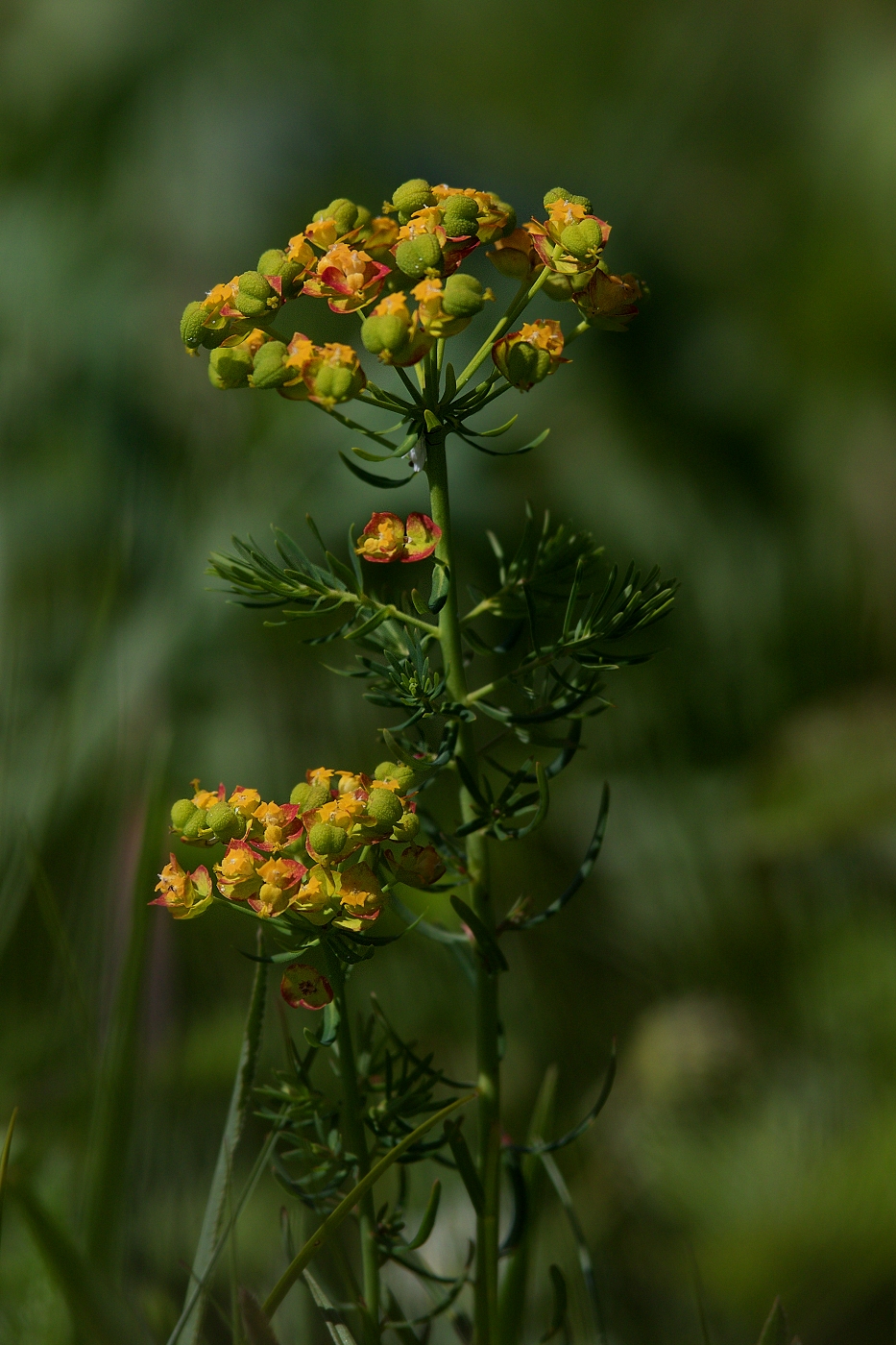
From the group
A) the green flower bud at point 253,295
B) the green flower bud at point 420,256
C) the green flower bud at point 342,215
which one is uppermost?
the green flower bud at point 342,215

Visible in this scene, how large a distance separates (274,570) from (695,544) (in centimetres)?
58

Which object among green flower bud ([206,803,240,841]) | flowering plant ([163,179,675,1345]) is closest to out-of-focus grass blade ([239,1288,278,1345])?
flowering plant ([163,179,675,1345])

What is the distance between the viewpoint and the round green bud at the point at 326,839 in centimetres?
22

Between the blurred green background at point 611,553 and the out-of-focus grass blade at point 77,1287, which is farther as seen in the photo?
the blurred green background at point 611,553

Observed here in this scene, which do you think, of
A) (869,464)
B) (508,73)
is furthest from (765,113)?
(869,464)

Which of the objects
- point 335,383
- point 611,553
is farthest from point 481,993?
point 611,553

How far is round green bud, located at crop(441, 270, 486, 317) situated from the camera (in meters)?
0.22

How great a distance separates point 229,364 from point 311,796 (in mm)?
94

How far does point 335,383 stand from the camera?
0.73 ft

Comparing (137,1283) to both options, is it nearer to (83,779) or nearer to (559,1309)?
(559,1309)

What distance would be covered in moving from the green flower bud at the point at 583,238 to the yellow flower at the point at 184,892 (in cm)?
15

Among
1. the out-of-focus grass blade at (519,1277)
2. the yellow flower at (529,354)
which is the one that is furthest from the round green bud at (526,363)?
the out-of-focus grass blade at (519,1277)

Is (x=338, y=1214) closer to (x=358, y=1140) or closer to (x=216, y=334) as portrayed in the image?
(x=358, y=1140)

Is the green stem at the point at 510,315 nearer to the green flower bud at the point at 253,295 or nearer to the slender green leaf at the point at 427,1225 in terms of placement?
the green flower bud at the point at 253,295
